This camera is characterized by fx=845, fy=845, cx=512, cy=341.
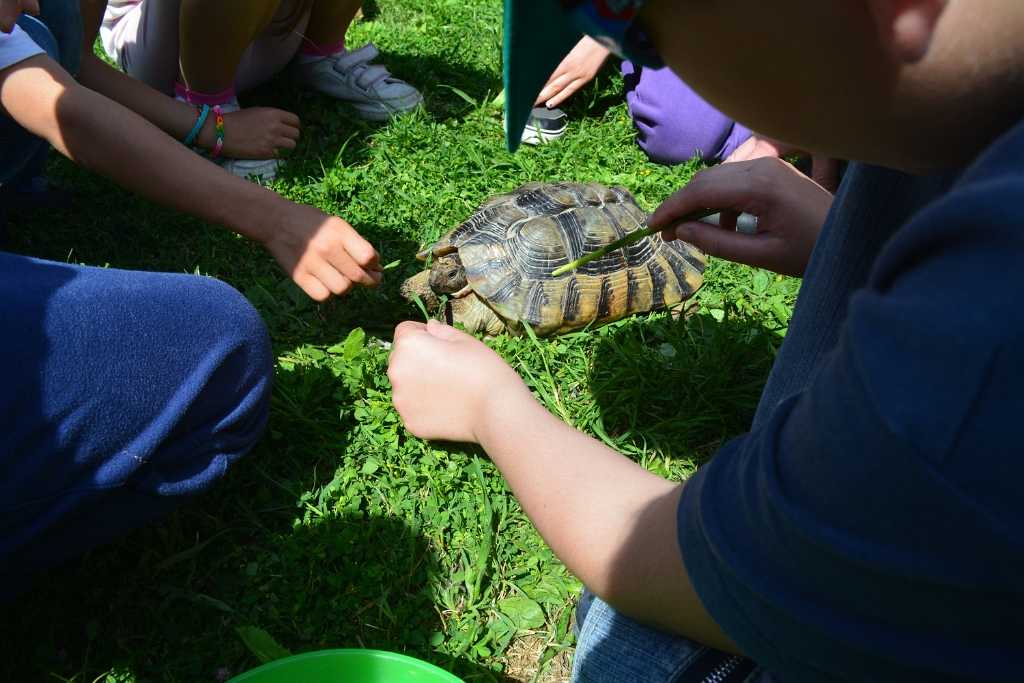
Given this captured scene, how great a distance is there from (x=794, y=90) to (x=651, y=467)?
1.53 meters

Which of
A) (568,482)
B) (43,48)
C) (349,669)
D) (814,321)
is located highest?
(814,321)

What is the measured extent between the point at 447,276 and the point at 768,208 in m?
1.10

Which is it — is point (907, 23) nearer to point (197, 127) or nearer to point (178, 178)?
point (178, 178)

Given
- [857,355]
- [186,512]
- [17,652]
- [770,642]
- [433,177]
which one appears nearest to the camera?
[857,355]

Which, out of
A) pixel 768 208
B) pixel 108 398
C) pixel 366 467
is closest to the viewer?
pixel 108 398

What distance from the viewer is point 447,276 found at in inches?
104

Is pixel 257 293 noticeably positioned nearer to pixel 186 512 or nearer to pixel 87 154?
pixel 87 154

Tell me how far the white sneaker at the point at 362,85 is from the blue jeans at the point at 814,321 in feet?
7.86

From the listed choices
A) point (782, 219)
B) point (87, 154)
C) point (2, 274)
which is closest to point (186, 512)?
point (2, 274)

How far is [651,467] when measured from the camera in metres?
2.19

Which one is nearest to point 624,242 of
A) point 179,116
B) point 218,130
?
point 218,130

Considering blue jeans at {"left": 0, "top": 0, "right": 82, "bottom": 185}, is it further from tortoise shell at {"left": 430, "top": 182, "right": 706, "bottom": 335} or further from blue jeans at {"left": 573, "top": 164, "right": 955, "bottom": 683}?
blue jeans at {"left": 573, "top": 164, "right": 955, "bottom": 683}

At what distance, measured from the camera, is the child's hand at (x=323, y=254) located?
2242 millimetres

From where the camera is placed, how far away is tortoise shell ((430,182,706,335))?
261cm
